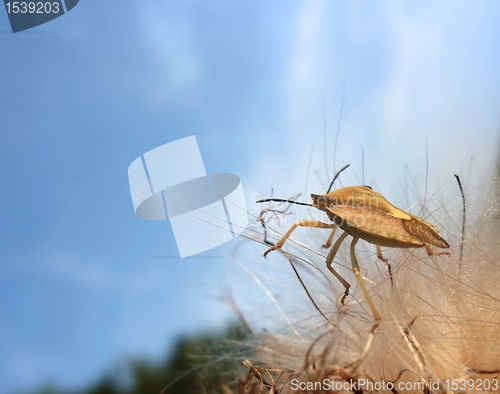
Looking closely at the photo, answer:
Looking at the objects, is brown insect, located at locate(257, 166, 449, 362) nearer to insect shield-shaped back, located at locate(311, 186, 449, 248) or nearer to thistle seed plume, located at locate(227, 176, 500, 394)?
insect shield-shaped back, located at locate(311, 186, 449, 248)

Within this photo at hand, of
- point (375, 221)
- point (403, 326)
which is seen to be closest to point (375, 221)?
point (375, 221)

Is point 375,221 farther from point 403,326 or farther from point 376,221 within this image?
point 403,326

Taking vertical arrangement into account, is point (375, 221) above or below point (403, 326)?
above

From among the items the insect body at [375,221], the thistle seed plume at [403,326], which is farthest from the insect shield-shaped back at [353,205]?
the thistle seed plume at [403,326]

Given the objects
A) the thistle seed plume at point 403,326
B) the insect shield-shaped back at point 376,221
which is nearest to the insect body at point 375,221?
the insect shield-shaped back at point 376,221

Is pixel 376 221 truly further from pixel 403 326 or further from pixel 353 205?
pixel 403 326

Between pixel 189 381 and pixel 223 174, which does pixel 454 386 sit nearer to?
pixel 189 381

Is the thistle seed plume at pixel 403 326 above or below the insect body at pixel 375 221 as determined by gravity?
below

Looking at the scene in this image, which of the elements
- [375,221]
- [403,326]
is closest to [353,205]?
[375,221]

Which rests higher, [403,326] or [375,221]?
[375,221]

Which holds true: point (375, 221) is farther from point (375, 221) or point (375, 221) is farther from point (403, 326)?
point (403, 326)

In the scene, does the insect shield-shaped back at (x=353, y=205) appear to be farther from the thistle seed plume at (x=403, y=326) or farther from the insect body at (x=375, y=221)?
the thistle seed plume at (x=403, y=326)

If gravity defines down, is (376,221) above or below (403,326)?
above
